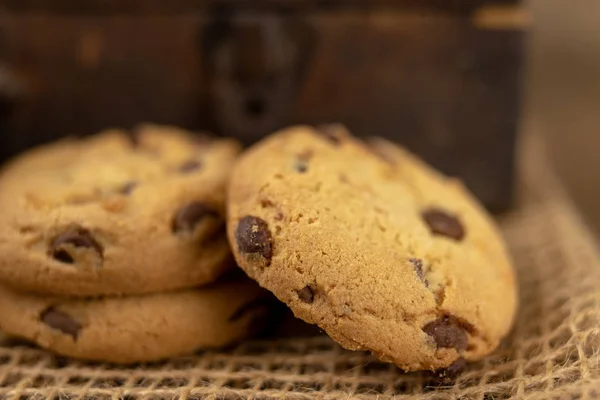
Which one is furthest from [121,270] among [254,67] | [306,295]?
[254,67]

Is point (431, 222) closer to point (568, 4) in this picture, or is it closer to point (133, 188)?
point (133, 188)

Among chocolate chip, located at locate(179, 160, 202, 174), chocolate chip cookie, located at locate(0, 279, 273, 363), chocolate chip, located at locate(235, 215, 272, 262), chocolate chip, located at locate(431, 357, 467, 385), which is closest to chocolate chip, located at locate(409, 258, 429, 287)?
chocolate chip, located at locate(431, 357, 467, 385)

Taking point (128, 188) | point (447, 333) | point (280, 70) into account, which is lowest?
point (447, 333)

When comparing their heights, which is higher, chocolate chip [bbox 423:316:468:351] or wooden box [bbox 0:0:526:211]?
wooden box [bbox 0:0:526:211]

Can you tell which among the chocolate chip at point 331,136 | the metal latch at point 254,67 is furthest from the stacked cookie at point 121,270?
the metal latch at point 254,67

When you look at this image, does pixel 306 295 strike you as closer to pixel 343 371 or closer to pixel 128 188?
pixel 343 371

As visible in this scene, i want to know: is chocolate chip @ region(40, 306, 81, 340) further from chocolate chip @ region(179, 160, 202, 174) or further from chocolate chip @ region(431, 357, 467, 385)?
chocolate chip @ region(431, 357, 467, 385)
